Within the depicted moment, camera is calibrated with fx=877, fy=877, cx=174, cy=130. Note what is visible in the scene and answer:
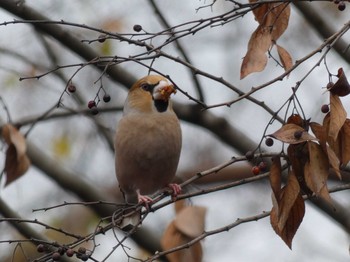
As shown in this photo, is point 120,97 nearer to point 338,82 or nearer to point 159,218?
point 159,218

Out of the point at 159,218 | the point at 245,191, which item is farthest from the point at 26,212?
the point at 245,191

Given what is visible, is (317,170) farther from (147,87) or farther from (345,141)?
(147,87)

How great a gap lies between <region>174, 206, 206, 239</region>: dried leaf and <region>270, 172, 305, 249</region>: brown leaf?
1.58m

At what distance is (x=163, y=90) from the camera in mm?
3795

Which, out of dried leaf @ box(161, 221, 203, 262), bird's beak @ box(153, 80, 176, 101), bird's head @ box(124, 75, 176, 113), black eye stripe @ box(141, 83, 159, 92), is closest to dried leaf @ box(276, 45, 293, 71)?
bird's beak @ box(153, 80, 176, 101)

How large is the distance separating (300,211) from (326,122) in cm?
28

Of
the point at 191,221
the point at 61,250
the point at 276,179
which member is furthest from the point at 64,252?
the point at 191,221

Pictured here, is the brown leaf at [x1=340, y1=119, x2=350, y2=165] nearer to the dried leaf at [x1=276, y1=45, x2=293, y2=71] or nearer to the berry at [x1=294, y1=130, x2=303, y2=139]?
the berry at [x1=294, y1=130, x2=303, y2=139]

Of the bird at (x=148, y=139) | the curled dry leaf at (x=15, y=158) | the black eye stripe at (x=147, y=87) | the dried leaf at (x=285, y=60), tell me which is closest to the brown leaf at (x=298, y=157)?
the dried leaf at (x=285, y=60)

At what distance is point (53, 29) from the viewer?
4.85 m

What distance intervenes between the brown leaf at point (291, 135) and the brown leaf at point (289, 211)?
0.14m

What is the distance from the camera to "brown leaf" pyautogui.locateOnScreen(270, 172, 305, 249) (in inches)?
104

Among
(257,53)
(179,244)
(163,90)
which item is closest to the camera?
A: (257,53)

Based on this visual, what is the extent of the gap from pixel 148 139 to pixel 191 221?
1.85 feet
